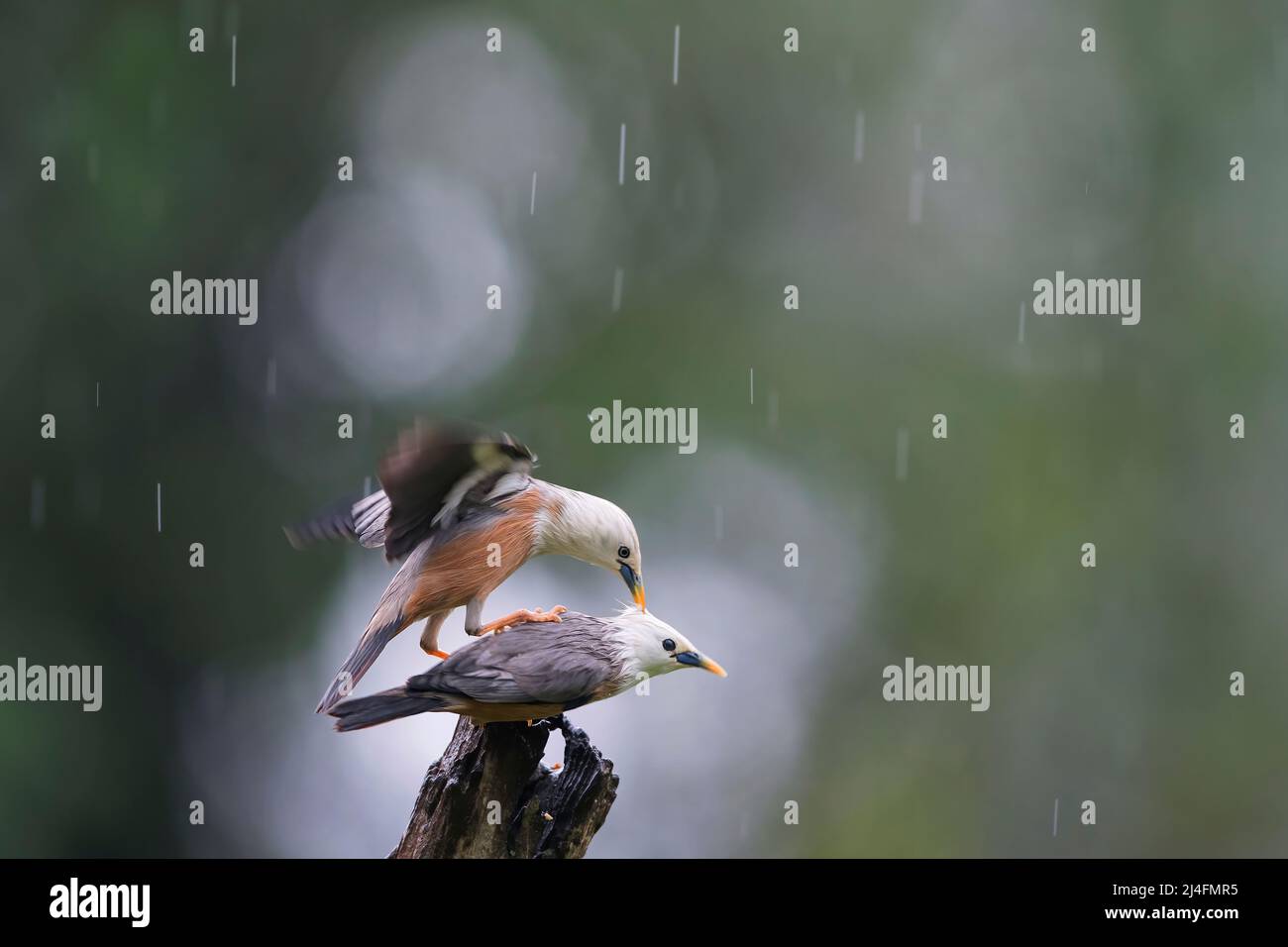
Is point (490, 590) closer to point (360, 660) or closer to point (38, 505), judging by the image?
point (360, 660)

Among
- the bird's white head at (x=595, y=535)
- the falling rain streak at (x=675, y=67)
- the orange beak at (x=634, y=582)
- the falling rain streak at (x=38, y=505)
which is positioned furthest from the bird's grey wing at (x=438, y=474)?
the falling rain streak at (x=675, y=67)

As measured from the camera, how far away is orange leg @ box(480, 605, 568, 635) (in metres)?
5.02

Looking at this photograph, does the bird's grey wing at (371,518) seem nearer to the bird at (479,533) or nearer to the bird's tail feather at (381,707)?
the bird at (479,533)

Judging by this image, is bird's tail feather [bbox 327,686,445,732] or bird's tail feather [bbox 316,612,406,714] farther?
bird's tail feather [bbox 316,612,406,714]

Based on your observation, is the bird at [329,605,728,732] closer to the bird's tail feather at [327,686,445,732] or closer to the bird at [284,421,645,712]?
the bird's tail feather at [327,686,445,732]

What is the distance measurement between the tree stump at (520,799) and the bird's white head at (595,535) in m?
0.58

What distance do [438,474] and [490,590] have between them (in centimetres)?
50

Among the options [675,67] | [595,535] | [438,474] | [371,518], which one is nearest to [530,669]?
[595,535]

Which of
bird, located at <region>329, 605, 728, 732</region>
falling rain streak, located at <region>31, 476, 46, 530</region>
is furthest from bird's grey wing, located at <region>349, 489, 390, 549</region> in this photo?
falling rain streak, located at <region>31, 476, 46, 530</region>

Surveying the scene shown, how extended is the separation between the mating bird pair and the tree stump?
317 millimetres

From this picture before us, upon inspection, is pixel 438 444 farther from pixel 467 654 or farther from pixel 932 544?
pixel 932 544

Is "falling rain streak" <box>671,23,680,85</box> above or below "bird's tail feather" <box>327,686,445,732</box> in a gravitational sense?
above

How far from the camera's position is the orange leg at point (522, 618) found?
5016mm

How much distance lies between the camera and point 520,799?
5.00 metres
